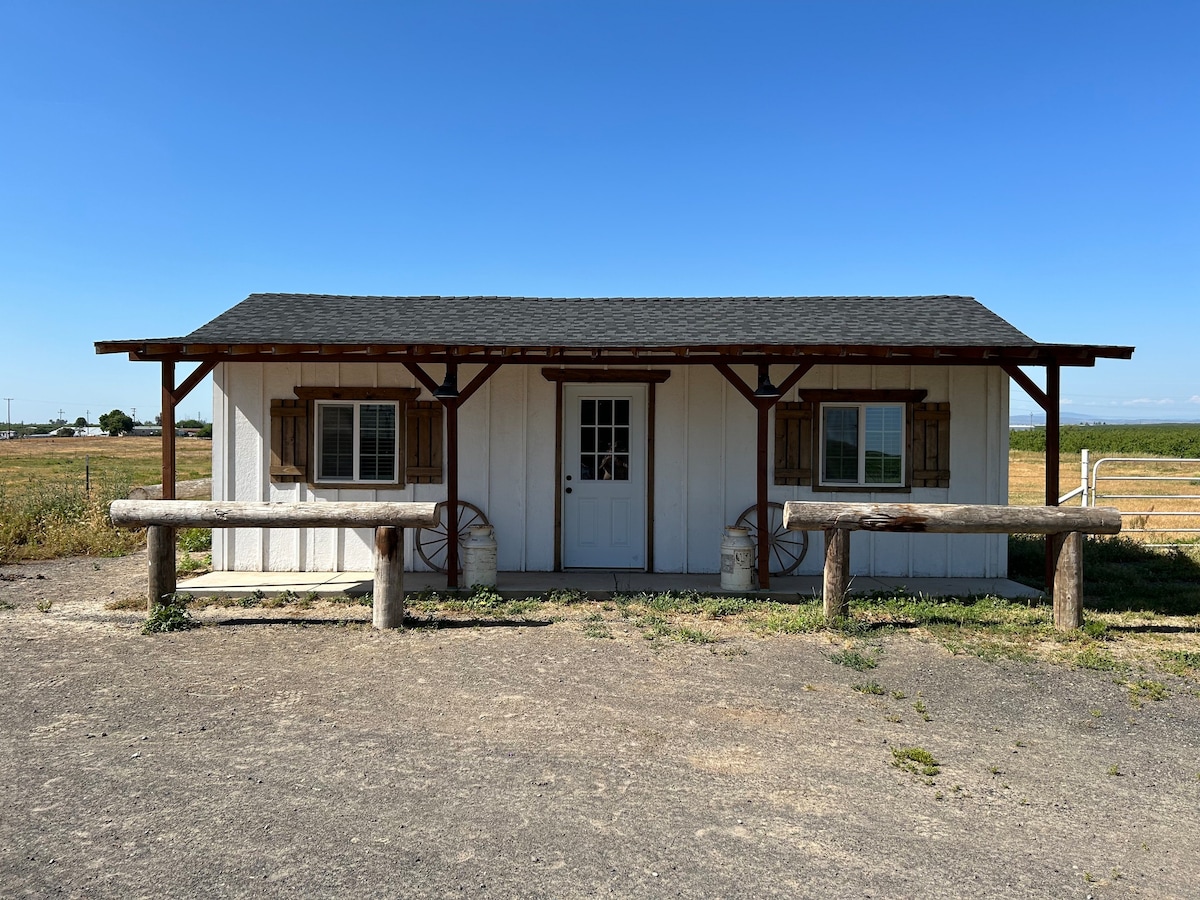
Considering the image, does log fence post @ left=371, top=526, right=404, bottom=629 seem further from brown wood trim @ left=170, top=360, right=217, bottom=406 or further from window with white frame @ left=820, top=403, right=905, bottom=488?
window with white frame @ left=820, top=403, right=905, bottom=488

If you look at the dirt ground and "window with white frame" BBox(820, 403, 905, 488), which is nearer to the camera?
the dirt ground

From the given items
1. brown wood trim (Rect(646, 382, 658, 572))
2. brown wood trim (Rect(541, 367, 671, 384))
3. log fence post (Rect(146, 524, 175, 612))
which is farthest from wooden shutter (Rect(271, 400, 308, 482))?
brown wood trim (Rect(646, 382, 658, 572))

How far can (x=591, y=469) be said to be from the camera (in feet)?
30.5

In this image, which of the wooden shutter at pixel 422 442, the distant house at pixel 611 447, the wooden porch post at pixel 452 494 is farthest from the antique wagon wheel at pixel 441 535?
the wooden porch post at pixel 452 494

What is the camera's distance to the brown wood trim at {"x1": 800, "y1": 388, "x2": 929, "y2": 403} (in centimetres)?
901

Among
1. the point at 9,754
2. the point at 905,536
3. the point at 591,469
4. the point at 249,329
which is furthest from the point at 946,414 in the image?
the point at 9,754

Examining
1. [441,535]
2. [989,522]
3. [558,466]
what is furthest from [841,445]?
[441,535]

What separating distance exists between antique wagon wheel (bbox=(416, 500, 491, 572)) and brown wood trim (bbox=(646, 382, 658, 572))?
5.97 ft

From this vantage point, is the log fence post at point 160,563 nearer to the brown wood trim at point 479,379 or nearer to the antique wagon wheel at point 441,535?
the antique wagon wheel at point 441,535

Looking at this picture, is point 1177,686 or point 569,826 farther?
point 1177,686

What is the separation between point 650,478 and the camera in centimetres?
919

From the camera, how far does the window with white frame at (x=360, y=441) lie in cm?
917

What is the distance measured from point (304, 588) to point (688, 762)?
17.8 ft

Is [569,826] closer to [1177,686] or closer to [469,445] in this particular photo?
[1177,686]
